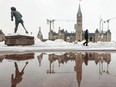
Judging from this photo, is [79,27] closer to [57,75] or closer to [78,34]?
[78,34]

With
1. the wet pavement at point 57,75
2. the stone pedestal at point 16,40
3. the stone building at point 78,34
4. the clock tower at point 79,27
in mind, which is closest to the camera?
the wet pavement at point 57,75

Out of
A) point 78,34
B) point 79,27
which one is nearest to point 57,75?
point 78,34

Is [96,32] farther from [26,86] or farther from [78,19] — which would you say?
[26,86]

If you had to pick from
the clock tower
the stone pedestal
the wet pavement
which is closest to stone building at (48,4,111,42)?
the clock tower

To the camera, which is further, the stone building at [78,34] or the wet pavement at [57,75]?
the stone building at [78,34]

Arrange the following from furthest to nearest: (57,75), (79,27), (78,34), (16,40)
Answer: (79,27) < (78,34) < (16,40) < (57,75)

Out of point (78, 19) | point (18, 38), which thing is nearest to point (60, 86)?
point (18, 38)

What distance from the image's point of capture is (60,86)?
3355mm

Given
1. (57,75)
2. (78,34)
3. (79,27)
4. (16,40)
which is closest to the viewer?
(57,75)

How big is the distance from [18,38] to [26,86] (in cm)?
2075

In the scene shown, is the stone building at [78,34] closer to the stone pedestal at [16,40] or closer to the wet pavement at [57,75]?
the stone pedestal at [16,40]

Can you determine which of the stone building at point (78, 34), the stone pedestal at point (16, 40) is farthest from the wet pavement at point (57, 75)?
the stone building at point (78, 34)

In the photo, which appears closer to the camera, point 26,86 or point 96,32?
point 26,86

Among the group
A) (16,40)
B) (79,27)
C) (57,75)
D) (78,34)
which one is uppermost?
(79,27)
